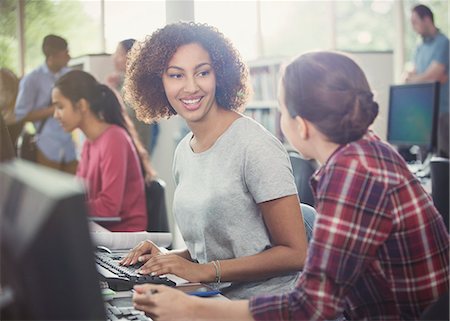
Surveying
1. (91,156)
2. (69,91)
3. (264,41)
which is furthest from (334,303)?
(264,41)

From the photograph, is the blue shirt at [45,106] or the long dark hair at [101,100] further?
the blue shirt at [45,106]

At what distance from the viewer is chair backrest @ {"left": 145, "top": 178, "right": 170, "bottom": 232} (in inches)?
119

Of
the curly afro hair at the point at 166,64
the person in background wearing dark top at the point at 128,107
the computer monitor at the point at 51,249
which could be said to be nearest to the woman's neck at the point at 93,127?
the person in background wearing dark top at the point at 128,107

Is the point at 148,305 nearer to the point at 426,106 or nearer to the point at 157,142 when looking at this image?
the point at 426,106

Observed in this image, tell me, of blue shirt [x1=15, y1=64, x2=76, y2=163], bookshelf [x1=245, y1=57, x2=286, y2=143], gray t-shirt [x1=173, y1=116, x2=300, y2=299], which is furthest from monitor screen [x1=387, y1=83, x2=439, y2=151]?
gray t-shirt [x1=173, y1=116, x2=300, y2=299]

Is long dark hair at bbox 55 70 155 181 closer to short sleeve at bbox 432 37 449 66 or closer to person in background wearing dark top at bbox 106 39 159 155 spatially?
person in background wearing dark top at bbox 106 39 159 155

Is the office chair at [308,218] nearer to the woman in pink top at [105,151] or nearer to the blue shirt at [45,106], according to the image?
the woman in pink top at [105,151]

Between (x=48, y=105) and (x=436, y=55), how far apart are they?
115 inches

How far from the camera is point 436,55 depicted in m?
5.45

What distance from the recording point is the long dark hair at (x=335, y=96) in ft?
4.15

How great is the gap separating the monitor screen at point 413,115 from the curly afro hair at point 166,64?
2.28 meters

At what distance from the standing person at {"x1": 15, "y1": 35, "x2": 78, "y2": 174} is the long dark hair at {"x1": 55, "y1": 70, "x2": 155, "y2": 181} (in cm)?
222

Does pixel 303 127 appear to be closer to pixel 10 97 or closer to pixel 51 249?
pixel 51 249

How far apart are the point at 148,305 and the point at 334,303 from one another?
1.06 feet
